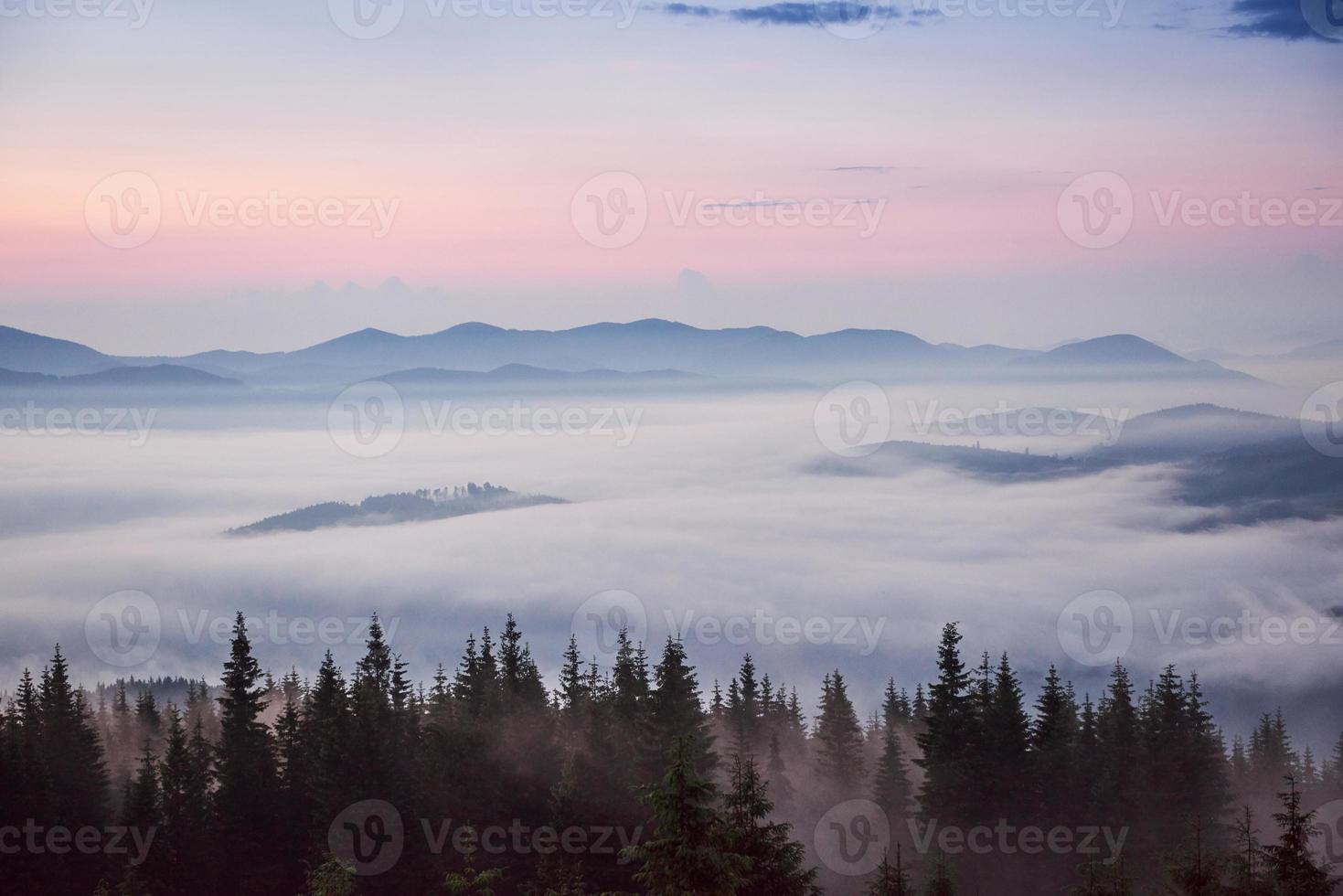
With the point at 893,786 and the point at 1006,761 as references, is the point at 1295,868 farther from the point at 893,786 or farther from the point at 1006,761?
the point at 893,786

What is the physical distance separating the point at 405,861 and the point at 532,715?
28.3ft

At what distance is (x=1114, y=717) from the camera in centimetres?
5288

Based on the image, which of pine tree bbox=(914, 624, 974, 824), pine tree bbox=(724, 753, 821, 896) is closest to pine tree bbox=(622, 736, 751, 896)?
pine tree bbox=(724, 753, 821, 896)

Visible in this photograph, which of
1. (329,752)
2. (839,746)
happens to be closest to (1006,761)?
(839,746)

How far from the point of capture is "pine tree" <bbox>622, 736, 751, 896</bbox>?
19.6 m

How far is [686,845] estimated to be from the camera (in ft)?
64.3

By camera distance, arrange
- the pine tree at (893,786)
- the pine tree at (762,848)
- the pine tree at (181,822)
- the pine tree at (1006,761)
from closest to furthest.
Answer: the pine tree at (762,848)
the pine tree at (181,822)
the pine tree at (1006,761)
the pine tree at (893,786)

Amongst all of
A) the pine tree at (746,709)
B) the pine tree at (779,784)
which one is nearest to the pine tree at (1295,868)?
the pine tree at (779,784)

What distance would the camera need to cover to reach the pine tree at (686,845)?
19562mm

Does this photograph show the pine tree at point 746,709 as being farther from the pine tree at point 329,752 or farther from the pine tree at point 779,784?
the pine tree at point 329,752

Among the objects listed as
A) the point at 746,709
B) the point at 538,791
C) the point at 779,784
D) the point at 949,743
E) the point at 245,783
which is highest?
the point at 245,783

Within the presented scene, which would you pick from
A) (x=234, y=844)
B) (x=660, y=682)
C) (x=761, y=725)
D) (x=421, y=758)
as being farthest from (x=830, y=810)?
(x=234, y=844)

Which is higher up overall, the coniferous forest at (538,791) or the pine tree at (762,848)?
the pine tree at (762,848)

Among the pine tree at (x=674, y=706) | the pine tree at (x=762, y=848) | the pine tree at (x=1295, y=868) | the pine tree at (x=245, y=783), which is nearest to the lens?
the pine tree at (x=1295, y=868)
